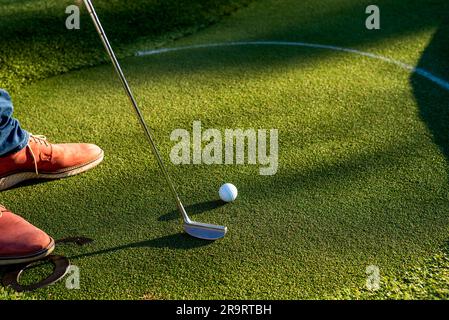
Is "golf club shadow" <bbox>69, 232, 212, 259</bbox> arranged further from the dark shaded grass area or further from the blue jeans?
the dark shaded grass area

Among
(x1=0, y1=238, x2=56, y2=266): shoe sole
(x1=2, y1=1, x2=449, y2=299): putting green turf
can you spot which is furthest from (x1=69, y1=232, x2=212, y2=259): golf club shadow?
(x1=0, y1=238, x2=56, y2=266): shoe sole

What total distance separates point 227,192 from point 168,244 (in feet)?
1.37

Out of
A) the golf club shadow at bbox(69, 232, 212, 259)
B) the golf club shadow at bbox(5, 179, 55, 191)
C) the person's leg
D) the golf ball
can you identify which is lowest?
the golf club shadow at bbox(69, 232, 212, 259)

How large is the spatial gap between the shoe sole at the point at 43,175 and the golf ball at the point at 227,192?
78 centimetres

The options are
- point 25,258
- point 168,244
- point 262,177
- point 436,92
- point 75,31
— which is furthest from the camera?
point 75,31

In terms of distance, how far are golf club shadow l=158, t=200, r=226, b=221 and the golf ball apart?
0.04 metres

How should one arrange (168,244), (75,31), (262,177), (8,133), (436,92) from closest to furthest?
1. (168,244)
2. (8,133)
3. (262,177)
4. (436,92)
5. (75,31)

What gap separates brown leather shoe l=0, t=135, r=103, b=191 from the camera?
335cm

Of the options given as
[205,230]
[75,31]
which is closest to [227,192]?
[205,230]

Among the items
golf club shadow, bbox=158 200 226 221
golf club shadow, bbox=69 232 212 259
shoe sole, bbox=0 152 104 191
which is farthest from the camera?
shoe sole, bbox=0 152 104 191

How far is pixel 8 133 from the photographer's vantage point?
10.7 feet

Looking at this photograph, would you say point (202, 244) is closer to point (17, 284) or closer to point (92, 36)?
point (17, 284)

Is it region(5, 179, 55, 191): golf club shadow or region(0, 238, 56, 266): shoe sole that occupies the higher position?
region(5, 179, 55, 191): golf club shadow

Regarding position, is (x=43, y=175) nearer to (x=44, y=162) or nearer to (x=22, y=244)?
(x=44, y=162)
